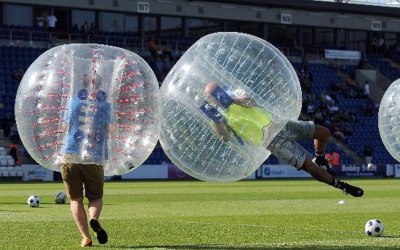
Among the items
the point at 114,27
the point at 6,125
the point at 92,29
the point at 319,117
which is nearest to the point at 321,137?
the point at 6,125

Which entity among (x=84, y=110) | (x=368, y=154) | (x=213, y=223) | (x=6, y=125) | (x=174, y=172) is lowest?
(x=368, y=154)

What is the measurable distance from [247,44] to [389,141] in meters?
5.67

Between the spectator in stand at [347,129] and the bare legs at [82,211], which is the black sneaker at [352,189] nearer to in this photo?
the bare legs at [82,211]

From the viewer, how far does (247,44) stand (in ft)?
40.5

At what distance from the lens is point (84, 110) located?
11.2m

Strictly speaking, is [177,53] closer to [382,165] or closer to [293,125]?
[382,165]

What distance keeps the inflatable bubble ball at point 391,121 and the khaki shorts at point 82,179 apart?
7.01 metres

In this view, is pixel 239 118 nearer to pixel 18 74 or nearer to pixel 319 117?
pixel 18 74

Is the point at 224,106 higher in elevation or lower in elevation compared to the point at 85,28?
higher

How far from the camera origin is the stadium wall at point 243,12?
5091 centimetres

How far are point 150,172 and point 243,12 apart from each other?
17244mm

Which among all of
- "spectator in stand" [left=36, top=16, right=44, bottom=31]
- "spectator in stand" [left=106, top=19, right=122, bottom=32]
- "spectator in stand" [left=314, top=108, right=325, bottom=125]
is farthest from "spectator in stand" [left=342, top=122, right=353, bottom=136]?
"spectator in stand" [left=36, top=16, right=44, bottom=31]

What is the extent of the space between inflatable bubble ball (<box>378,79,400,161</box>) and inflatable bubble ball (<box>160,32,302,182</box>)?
5062mm

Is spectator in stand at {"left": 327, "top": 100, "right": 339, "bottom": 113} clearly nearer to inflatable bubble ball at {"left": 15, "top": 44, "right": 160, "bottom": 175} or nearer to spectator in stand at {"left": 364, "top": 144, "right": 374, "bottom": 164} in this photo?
spectator in stand at {"left": 364, "top": 144, "right": 374, "bottom": 164}
